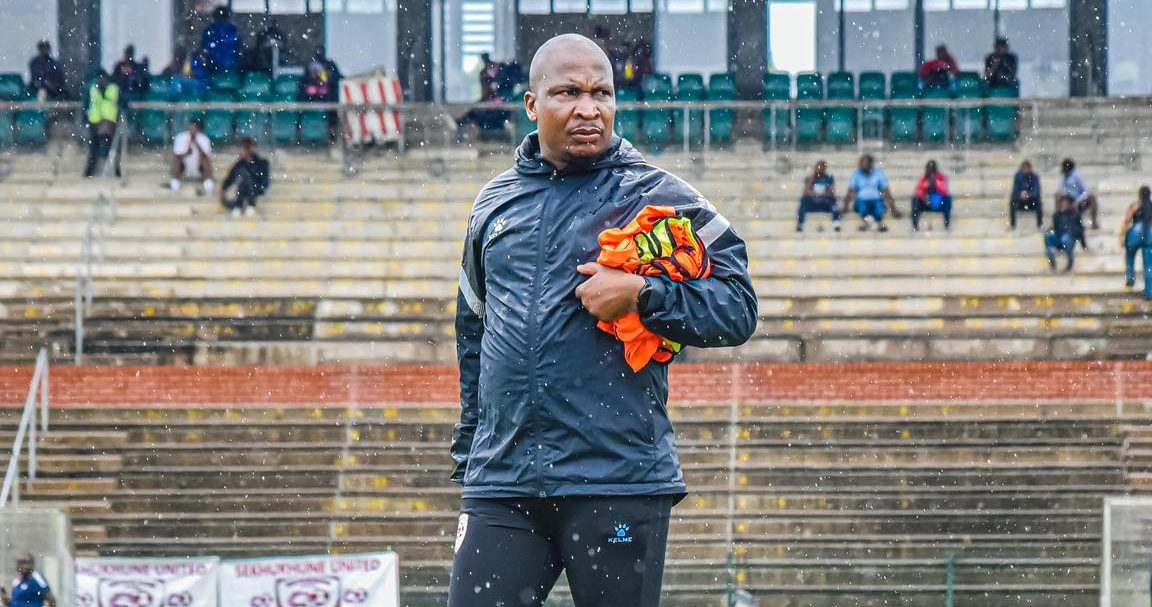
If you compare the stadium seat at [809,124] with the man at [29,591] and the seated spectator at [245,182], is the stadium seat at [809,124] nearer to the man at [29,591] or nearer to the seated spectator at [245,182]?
the seated spectator at [245,182]

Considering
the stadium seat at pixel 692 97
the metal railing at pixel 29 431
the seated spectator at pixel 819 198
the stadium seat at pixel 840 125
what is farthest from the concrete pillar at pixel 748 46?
the metal railing at pixel 29 431

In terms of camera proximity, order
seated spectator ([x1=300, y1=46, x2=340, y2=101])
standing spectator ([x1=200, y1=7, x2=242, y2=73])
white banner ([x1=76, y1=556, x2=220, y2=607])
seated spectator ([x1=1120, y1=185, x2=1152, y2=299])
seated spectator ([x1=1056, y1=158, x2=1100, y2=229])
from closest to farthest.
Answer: white banner ([x1=76, y1=556, x2=220, y2=607])
seated spectator ([x1=1120, y1=185, x2=1152, y2=299])
seated spectator ([x1=1056, y1=158, x2=1100, y2=229])
seated spectator ([x1=300, y1=46, x2=340, y2=101])
standing spectator ([x1=200, y1=7, x2=242, y2=73])

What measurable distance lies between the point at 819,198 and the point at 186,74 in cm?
998

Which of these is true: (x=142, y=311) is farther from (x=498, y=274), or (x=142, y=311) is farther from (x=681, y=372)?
(x=498, y=274)

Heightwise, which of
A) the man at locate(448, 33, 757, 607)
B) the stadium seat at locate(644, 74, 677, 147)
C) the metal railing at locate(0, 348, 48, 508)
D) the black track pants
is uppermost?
the stadium seat at locate(644, 74, 677, 147)

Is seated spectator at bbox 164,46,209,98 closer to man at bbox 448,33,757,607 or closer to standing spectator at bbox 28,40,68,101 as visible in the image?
standing spectator at bbox 28,40,68,101

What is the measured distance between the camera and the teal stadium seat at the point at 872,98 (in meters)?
26.1

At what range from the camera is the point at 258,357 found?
832 inches

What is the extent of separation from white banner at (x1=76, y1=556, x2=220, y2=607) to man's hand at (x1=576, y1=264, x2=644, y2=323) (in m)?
10.1

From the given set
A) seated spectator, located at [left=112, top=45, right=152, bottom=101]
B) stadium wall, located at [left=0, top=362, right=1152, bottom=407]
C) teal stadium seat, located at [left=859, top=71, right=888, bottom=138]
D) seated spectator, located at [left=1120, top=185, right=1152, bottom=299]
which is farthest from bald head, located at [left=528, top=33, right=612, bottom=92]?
seated spectator, located at [left=112, top=45, right=152, bottom=101]

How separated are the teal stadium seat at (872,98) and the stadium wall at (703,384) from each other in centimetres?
680

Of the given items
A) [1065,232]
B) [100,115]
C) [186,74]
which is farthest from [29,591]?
[186,74]

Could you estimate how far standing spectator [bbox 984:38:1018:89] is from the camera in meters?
27.2

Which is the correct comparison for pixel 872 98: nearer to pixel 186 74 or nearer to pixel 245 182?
pixel 245 182
